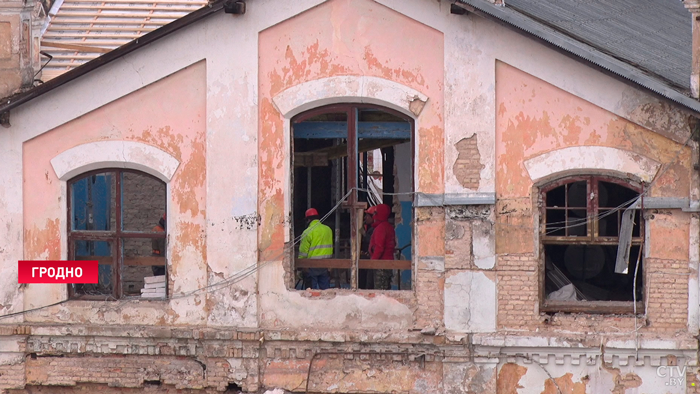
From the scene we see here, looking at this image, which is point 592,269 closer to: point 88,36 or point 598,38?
point 598,38

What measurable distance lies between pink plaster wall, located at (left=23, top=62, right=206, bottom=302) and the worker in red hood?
203 centimetres

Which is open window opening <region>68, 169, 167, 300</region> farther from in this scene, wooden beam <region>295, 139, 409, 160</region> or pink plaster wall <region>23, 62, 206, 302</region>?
wooden beam <region>295, 139, 409, 160</region>

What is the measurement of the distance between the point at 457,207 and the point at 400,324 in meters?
1.51

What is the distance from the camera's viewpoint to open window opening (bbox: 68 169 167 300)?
11.6 m

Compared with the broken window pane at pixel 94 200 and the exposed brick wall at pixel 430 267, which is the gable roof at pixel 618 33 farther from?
the broken window pane at pixel 94 200

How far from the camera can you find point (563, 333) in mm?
10805

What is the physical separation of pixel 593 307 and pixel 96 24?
925 cm

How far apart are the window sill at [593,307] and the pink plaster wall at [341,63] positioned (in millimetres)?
1840

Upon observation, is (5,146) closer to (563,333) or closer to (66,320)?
(66,320)

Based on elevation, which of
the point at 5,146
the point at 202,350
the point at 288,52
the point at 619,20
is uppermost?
the point at 619,20

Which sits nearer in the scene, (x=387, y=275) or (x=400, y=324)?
(x=400, y=324)

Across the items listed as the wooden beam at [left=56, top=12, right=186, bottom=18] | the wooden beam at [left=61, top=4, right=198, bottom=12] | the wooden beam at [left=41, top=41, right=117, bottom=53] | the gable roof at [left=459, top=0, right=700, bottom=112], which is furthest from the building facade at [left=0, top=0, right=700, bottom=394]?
the wooden beam at [left=61, top=4, right=198, bottom=12]

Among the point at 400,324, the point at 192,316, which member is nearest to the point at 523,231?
the point at 400,324

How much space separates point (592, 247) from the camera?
12.5 meters
